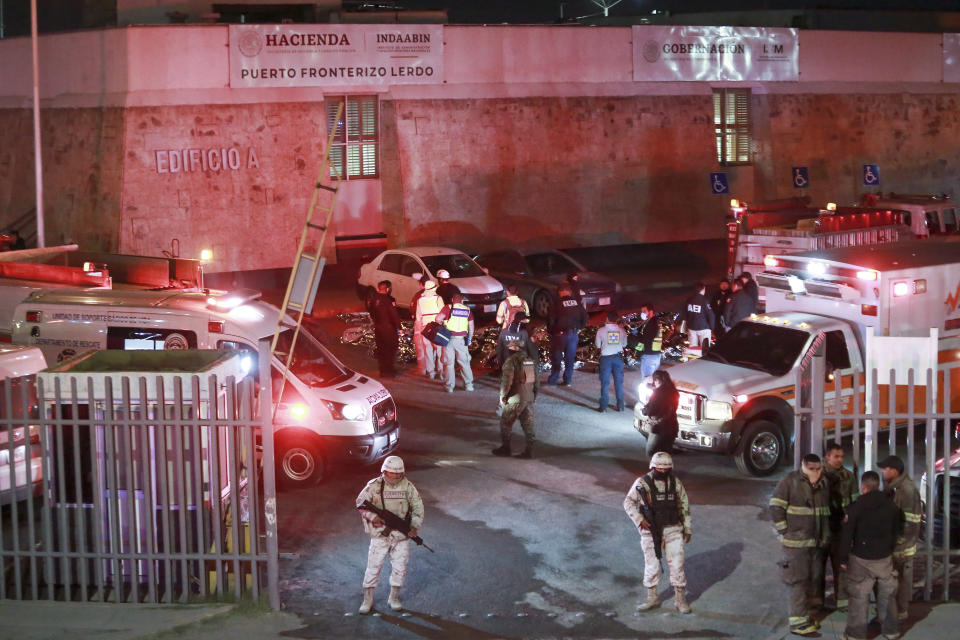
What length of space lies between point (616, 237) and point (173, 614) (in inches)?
960

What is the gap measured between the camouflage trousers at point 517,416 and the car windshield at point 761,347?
8.01ft

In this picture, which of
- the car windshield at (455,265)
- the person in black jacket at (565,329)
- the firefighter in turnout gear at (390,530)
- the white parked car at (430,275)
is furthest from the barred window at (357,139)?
the firefighter in turnout gear at (390,530)

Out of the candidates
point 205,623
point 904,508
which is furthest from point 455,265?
point 904,508

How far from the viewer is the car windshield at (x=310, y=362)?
1356 centimetres

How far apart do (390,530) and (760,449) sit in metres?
5.75

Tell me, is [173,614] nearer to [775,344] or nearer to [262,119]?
[775,344]

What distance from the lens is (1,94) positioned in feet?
96.9

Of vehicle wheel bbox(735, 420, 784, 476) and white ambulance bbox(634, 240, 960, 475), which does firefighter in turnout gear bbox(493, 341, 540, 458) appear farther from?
vehicle wheel bbox(735, 420, 784, 476)

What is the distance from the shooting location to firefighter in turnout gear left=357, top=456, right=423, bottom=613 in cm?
984

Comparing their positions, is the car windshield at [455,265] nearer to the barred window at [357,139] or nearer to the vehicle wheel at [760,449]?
the barred window at [357,139]

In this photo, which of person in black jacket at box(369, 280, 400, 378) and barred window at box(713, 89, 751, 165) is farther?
barred window at box(713, 89, 751, 165)

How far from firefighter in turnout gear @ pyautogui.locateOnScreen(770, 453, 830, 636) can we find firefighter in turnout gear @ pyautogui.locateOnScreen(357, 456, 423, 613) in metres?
2.89

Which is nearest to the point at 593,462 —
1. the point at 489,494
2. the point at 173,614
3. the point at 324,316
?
the point at 489,494

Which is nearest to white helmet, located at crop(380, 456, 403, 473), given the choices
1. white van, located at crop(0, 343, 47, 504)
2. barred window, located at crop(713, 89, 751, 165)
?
white van, located at crop(0, 343, 47, 504)
